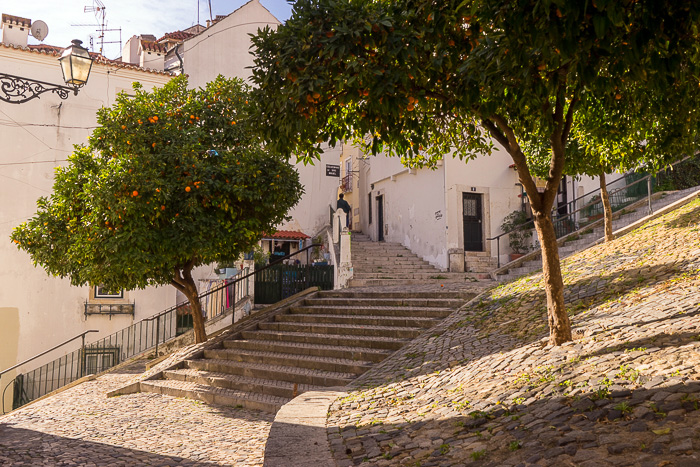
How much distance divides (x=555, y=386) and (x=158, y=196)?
806 cm

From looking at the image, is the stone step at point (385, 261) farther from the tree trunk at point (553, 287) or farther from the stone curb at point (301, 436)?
the tree trunk at point (553, 287)

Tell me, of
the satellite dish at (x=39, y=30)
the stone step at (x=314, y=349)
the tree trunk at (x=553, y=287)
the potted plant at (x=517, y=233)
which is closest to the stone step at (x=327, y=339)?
the stone step at (x=314, y=349)

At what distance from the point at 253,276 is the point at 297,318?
300 centimetres

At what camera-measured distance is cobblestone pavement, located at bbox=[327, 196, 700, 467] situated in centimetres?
397

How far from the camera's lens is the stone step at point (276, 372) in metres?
9.45

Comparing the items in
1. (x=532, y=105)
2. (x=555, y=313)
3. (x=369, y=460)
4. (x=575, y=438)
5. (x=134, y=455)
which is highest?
(x=532, y=105)

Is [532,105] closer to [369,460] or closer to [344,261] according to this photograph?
[369,460]

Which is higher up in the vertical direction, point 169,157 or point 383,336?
point 169,157

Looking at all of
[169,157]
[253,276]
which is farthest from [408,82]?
[253,276]

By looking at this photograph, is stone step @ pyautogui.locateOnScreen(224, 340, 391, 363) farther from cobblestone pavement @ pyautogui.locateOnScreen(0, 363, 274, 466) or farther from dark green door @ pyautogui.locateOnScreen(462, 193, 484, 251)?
dark green door @ pyautogui.locateOnScreen(462, 193, 484, 251)

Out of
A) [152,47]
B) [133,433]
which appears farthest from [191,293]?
[152,47]

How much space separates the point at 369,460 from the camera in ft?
16.1

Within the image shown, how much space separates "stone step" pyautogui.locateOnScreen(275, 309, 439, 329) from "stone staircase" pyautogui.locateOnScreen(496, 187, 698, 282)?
18.6 ft

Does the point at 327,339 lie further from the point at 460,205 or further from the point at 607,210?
the point at 460,205
